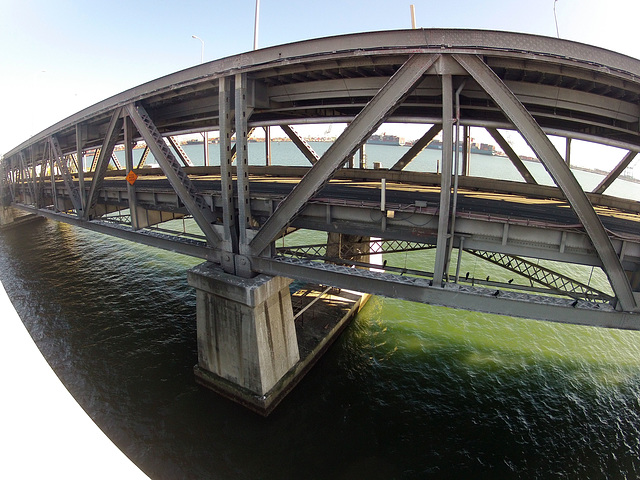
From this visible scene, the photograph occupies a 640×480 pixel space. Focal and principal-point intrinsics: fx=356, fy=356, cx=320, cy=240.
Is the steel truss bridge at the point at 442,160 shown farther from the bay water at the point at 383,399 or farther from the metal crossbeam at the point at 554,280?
the bay water at the point at 383,399

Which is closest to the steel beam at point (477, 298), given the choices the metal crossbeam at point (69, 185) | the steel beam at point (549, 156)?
the steel beam at point (549, 156)

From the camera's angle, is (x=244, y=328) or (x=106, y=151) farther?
(x=106, y=151)

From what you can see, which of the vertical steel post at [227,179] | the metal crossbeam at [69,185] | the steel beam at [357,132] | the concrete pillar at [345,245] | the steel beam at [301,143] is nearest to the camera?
the steel beam at [357,132]

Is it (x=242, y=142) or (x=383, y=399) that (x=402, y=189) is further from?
(x=383, y=399)

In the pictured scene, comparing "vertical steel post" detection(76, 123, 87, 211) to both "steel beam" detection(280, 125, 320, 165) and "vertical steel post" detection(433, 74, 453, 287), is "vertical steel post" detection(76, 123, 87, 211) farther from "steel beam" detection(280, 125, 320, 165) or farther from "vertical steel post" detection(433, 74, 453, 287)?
"vertical steel post" detection(433, 74, 453, 287)

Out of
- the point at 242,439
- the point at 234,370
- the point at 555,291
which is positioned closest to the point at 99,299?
the point at 234,370

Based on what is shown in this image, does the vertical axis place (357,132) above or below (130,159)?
above

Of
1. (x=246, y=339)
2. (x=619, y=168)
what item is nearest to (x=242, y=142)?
(x=246, y=339)
